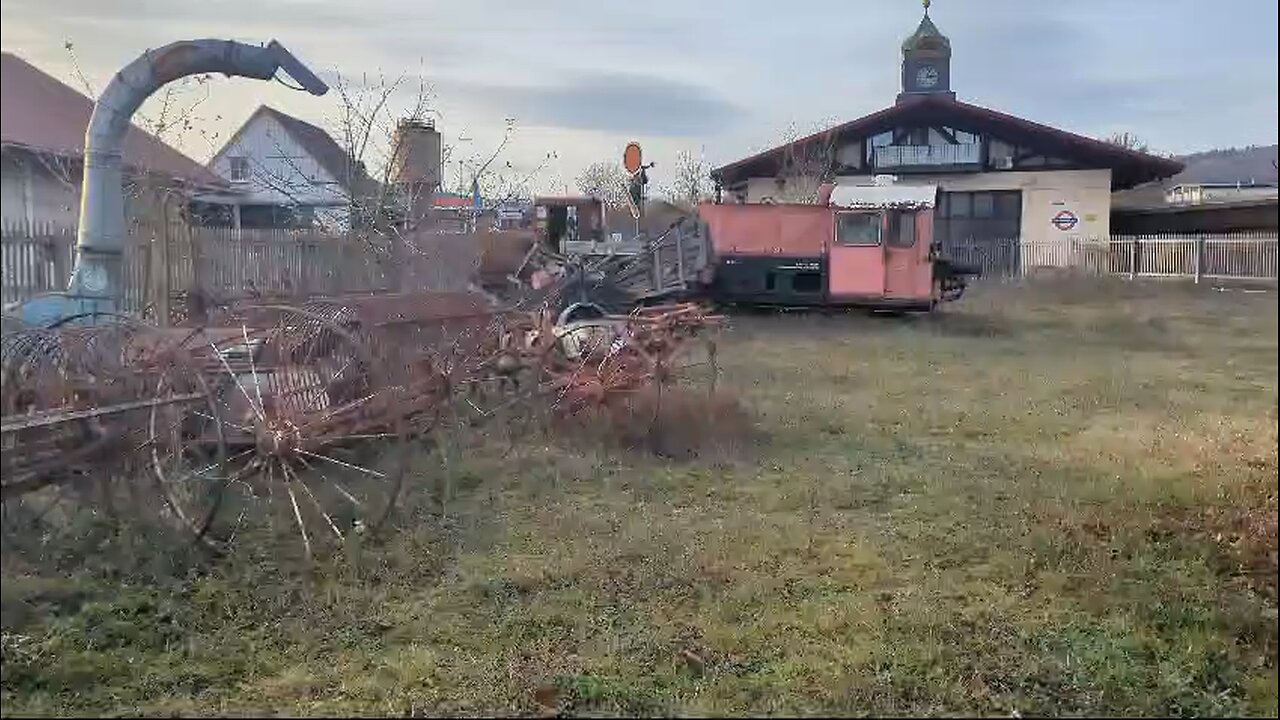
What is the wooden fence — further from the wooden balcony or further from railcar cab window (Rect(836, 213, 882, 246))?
railcar cab window (Rect(836, 213, 882, 246))

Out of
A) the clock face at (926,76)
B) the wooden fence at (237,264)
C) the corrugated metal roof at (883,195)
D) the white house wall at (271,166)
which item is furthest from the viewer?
the corrugated metal roof at (883,195)

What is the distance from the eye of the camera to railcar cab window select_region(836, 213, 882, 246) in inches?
469


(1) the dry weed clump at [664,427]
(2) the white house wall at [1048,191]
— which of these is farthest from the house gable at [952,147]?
(1) the dry weed clump at [664,427]

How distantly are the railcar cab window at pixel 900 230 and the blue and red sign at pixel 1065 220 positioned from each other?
6.17m

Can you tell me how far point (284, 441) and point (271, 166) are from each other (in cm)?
270

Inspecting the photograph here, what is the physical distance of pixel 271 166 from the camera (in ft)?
21.7

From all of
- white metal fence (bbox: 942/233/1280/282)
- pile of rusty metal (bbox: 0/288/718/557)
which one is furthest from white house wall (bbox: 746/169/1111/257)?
pile of rusty metal (bbox: 0/288/718/557)

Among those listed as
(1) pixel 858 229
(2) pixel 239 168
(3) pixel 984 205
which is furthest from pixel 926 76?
(1) pixel 858 229

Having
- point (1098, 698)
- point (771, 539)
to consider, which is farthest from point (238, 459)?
point (1098, 698)

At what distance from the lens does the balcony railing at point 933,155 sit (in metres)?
6.51

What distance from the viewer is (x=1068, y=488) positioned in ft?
17.3

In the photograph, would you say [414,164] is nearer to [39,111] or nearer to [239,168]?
[239,168]

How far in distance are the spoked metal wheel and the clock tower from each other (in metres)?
3.15

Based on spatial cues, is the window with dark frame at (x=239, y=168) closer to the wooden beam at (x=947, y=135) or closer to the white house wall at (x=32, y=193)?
the white house wall at (x=32, y=193)
